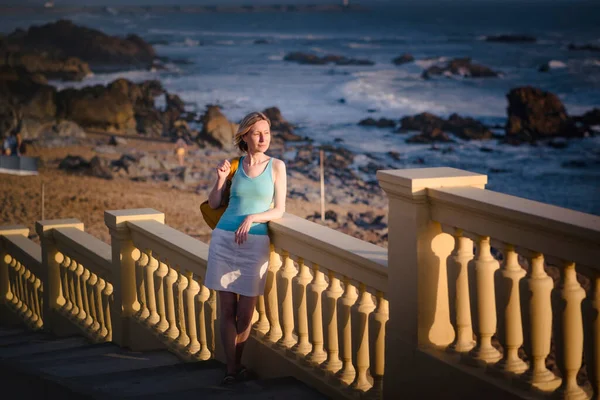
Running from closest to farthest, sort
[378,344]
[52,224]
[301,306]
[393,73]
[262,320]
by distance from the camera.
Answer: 1. [378,344]
2. [301,306]
3. [262,320]
4. [52,224]
5. [393,73]

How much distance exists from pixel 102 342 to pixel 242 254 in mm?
2284

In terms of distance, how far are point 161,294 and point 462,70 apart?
5397cm

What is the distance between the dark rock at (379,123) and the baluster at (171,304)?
42.9 m

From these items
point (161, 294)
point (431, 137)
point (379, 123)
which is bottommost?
point (431, 137)

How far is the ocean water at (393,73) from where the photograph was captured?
43.2 m

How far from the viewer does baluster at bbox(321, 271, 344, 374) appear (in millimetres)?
3998

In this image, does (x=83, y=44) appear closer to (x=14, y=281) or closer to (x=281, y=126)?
(x=281, y=126)

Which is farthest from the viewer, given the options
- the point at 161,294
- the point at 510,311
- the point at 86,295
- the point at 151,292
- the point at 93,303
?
the point at 86,295

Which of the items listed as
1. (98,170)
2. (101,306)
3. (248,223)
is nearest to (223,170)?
(248,223)

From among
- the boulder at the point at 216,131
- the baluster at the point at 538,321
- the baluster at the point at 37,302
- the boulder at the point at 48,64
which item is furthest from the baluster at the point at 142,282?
the boulder at the point at 48,64

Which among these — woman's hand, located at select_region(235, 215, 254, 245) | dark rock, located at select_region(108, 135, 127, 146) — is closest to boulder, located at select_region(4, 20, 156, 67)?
dark rock, located at select_region(108, 135, 127, 146)

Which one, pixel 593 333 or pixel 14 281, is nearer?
pixel 593 333

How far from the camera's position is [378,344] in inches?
149

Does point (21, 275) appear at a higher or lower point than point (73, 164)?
higher
